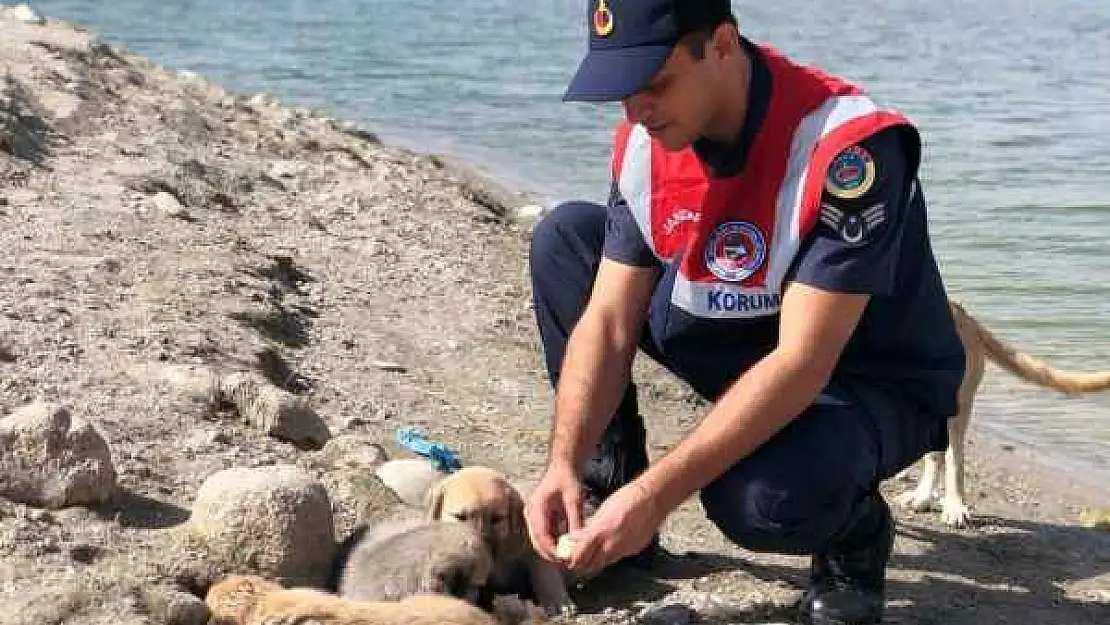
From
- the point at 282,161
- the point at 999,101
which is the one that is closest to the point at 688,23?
the point at 282,161

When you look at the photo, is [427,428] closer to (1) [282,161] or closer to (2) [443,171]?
(1) [282,161]

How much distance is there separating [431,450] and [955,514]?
195cm

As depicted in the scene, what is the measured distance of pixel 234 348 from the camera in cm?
573

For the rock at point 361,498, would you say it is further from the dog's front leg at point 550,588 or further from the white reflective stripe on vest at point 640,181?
the white reflective stripe on vest at point 640,181

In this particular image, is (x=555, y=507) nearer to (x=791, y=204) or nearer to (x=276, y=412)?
(x=791, y=204)

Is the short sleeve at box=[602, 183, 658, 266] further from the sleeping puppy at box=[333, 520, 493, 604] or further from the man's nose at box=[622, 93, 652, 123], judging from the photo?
the sleeping puppy at box=[333, 520, 493, 604]

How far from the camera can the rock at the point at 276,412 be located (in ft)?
16.0

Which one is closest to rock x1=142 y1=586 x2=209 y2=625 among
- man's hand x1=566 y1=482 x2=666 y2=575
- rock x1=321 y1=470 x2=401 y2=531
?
rock x1=321 y1=470 x2=401 y2=531

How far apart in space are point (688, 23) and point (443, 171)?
8818 millimetres

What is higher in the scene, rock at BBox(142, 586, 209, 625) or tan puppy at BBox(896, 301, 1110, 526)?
tan puppy at BBox(896, 301, 1110, 526)

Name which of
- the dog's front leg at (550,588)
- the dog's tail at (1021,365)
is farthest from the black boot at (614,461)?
the dog's tail at (1021,365)

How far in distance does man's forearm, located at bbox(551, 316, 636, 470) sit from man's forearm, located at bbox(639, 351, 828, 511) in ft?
1.36

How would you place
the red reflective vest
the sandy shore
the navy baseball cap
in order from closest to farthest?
the navy baseball cap < the red reflective vest < the sandy shore

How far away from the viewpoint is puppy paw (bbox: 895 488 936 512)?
5855 mm
